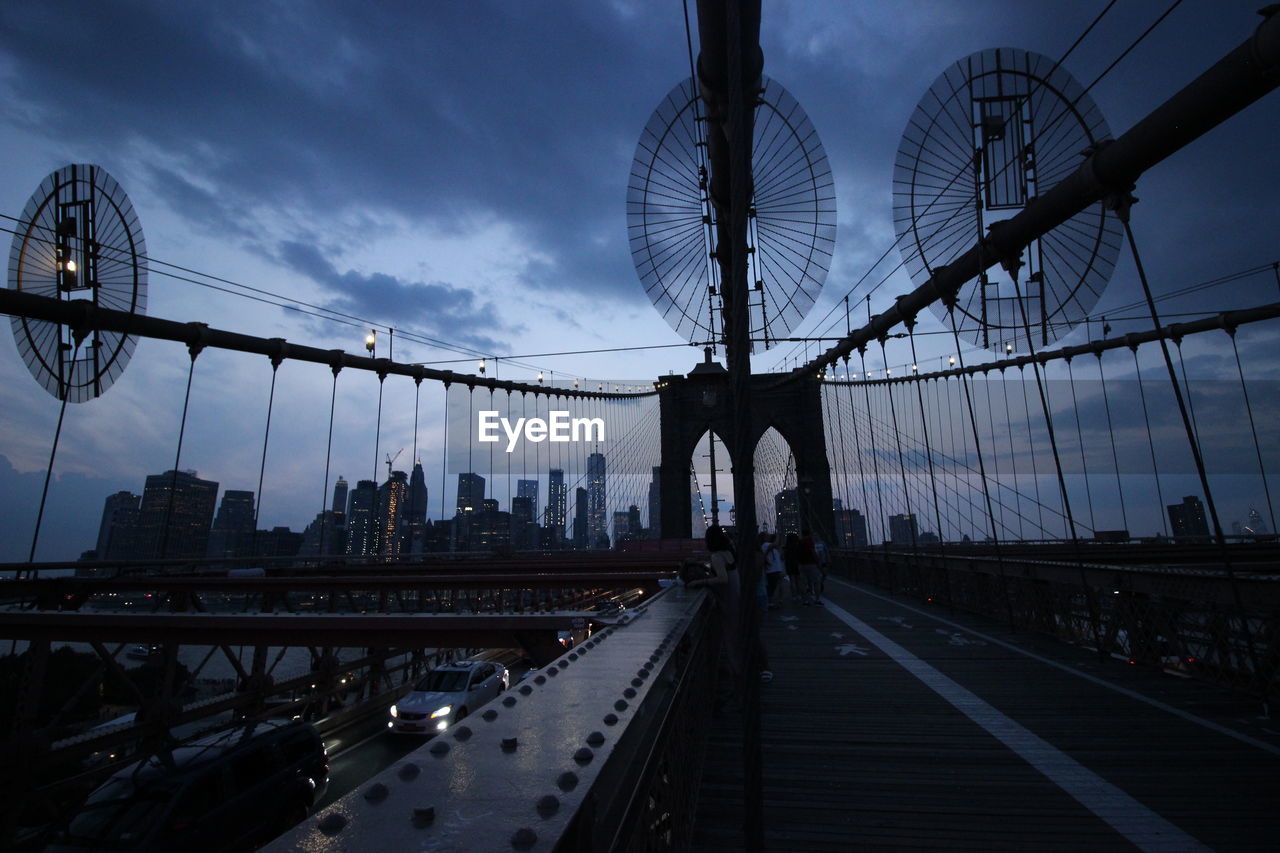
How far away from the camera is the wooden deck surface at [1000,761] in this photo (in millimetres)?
3215

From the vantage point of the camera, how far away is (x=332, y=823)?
2.75 feet

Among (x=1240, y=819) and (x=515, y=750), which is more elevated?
(x=515, y=750)

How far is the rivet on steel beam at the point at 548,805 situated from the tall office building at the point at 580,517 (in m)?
42.0

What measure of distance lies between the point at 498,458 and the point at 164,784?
4269cm

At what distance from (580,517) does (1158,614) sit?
43904mm

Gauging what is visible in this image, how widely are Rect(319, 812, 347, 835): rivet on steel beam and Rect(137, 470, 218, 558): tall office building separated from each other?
172 ft

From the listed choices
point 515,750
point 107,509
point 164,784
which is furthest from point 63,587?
point 107,509

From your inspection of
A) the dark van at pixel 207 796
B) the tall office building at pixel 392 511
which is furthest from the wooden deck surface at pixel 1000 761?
the tall office building at pixel 392 511

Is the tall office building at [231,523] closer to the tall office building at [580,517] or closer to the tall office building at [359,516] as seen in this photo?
the tall office building at [359,516]

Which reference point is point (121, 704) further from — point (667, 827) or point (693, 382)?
point (667, 827)

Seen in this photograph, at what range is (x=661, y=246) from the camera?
13.5m

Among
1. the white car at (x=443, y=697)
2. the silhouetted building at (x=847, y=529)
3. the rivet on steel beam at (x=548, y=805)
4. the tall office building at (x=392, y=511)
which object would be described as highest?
the tall office building at (x=392, y=511)

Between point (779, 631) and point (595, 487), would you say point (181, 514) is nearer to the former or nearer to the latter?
point (595, 487)

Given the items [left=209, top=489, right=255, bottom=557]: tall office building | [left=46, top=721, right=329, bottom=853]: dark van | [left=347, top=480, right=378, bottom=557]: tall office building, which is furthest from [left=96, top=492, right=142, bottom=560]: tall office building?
[left=46, top=721, right=329, bottom=853]: dark van
